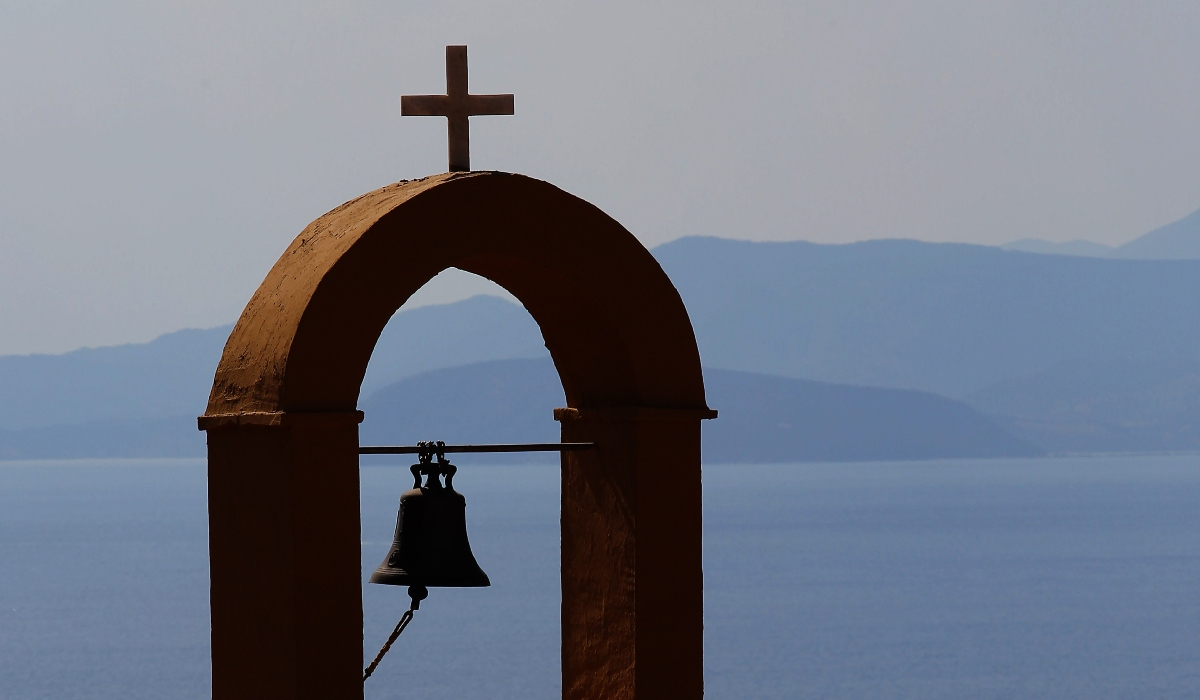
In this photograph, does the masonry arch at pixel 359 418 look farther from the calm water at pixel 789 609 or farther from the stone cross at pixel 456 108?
the calm water at pixel 789 609

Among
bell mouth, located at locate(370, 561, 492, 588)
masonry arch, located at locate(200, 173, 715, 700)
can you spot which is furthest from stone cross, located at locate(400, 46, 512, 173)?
bell mouth, located at locate(370, 561, 492, 588)

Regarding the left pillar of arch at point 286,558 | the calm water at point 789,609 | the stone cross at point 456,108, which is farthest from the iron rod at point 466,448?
the calm water at point 789,609

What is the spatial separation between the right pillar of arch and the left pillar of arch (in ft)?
3.45

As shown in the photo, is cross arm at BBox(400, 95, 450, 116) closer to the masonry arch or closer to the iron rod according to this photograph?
the masonry arch

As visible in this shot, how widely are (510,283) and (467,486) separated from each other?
183101mm

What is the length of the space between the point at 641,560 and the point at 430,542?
2.41 feet

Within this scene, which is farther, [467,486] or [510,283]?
[467,486]

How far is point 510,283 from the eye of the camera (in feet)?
17.8

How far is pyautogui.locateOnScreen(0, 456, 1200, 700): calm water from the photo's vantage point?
168ft

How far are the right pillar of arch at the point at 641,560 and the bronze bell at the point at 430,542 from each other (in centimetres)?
44

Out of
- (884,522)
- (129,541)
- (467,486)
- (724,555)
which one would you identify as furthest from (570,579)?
(467,486)

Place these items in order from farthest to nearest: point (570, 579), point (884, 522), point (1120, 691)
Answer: point (884, 522)
point (1120, 691)
point (570, 579)

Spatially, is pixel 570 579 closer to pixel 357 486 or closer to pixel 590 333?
pixel 590 333

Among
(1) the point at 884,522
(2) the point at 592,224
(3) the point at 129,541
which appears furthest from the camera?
(1) the point at 884,522
